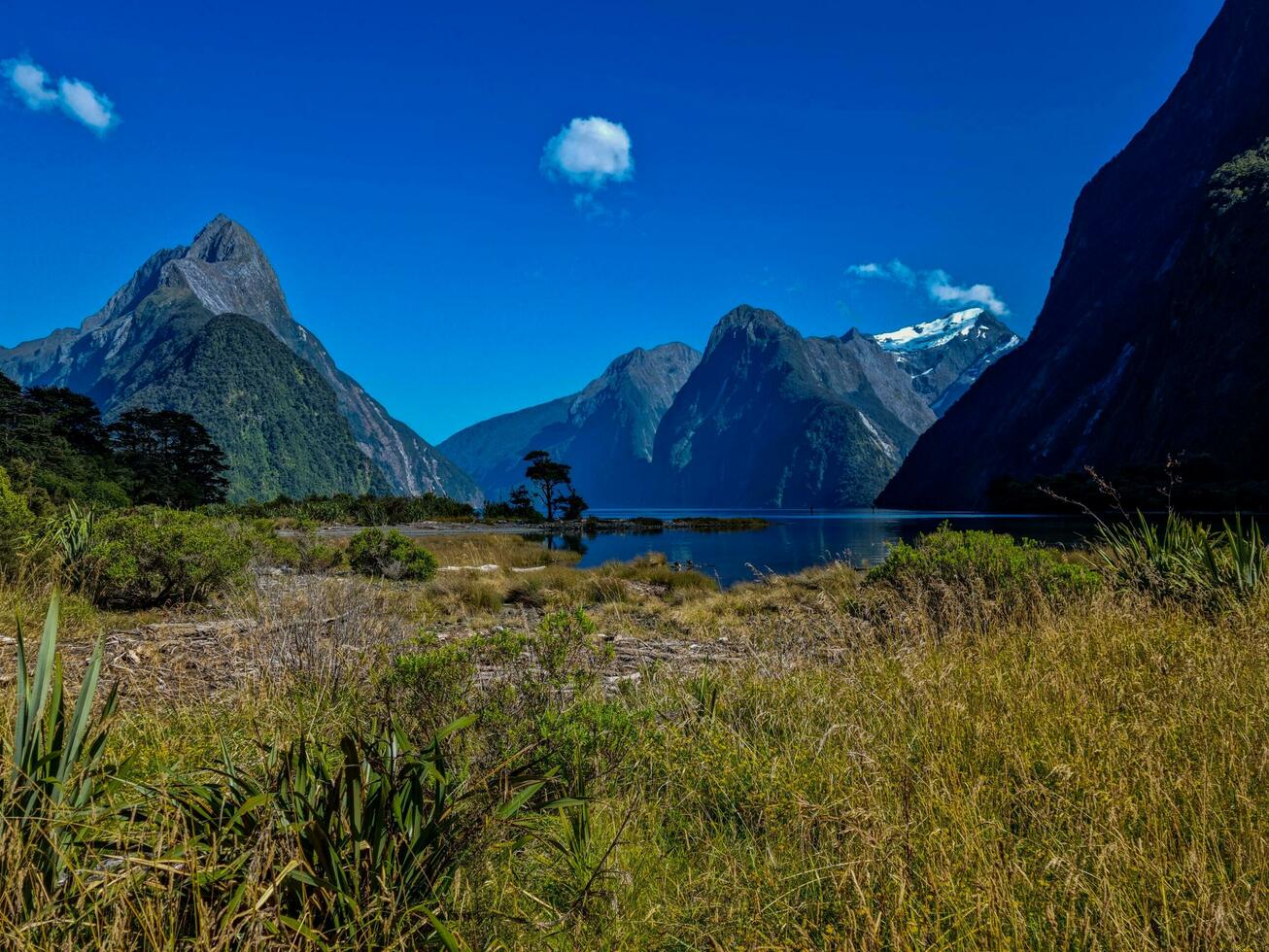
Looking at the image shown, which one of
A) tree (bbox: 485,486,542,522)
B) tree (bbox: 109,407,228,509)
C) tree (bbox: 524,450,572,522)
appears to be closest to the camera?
tree (bbox: 109,407,228,509)

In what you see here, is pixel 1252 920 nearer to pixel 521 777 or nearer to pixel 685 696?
pixel 521 777

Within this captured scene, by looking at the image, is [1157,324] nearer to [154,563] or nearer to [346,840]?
[154,563]

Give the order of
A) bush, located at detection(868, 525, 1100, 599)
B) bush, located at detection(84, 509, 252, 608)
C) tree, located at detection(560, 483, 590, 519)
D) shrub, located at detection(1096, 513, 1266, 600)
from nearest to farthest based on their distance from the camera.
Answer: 1. shrub, located at detection(1096, 513, 1266, 600)
2. bush, located at detection(868, 525, 1100, 599)
3. bush, located at detection(84, 509, 252, 608)
4. tree, located at detection(560, 483, 590, 519)

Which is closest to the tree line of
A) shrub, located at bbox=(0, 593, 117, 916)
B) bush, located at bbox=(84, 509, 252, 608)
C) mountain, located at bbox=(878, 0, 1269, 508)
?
bush, located at bbox=(84, 509, 252, 608)

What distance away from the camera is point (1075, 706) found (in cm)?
367

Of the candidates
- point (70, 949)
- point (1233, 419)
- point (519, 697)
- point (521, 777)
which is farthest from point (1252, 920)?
point (1233, 419)

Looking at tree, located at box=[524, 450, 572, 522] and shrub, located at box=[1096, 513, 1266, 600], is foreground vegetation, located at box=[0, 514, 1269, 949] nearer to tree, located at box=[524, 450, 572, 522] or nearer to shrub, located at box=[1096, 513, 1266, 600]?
shrub, located at box=[1096, 513, 1266, 600]

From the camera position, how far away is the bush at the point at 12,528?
30.6ft

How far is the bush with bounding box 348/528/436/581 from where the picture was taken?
17625mm

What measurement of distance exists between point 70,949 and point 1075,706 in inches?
176

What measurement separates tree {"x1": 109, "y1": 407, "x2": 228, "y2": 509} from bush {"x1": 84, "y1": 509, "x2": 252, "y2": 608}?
39021 millimetres

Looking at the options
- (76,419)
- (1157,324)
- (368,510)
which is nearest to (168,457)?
(76,419)

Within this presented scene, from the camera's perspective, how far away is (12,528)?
9.74 meters

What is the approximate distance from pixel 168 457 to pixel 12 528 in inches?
1966
